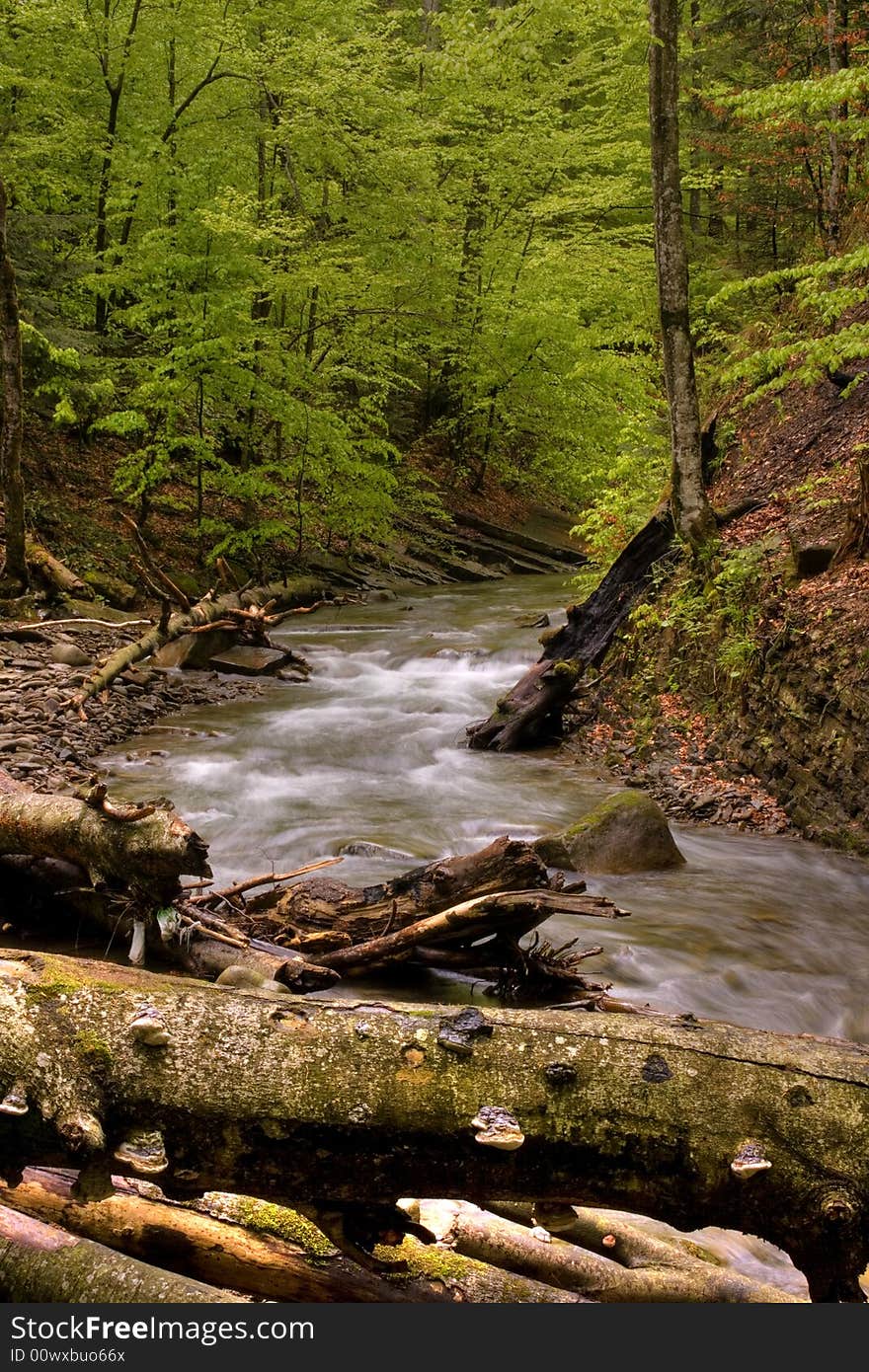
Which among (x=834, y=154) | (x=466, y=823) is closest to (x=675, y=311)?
(x=834, y=154)

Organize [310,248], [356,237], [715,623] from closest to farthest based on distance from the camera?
[715,623] → [310,248] → [356,237]

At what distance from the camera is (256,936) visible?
5.18 m

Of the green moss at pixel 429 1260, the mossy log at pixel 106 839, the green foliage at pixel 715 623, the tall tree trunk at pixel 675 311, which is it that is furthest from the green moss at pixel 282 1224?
the tall tree trunk at pixel 675 311

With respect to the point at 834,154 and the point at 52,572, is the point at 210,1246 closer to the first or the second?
the point at 52,572

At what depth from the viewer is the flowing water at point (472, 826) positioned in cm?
618

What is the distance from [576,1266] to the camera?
2844mm

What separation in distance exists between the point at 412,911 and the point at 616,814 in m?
2.94

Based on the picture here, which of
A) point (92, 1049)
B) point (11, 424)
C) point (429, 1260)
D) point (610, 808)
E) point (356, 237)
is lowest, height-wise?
point (610, 808)

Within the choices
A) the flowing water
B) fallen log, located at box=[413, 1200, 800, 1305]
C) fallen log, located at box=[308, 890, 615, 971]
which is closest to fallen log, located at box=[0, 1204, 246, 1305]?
fallen log, located at box=[413, 1200, 800, 1305]

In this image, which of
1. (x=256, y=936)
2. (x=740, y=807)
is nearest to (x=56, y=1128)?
(x=256, y=936)

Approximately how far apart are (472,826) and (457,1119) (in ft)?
20.4

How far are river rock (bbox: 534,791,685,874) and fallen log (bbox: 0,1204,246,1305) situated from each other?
17.8ft

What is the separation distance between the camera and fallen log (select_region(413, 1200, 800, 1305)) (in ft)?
9.23

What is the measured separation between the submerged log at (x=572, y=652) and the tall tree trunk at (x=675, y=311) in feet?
2.53
